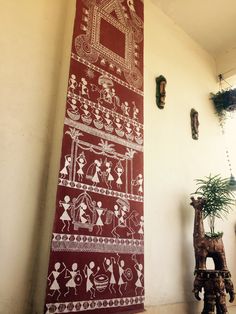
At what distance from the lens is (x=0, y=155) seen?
1607 millimetres

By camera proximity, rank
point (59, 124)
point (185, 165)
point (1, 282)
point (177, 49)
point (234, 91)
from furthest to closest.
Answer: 1. point (234, 91)
2. point (177, 49)
3. point (185, 165)
4. point (59, 124)
5. point (1, 282)

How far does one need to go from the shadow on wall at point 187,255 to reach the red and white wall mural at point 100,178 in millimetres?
651

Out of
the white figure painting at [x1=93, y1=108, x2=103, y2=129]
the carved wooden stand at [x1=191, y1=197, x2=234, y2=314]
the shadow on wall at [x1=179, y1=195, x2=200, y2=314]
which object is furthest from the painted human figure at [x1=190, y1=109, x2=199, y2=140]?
the white figure painting at [x1=93, y1=108, x2=103, y2=129]

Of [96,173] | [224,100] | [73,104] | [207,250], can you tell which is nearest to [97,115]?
[73,104]

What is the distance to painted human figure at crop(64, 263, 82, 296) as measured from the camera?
61.3 inches

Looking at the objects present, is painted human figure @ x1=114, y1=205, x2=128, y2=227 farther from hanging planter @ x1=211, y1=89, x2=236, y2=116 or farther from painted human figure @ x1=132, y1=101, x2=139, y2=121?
hanging planter @ x1=211, y1=89, x2=236, y2=116

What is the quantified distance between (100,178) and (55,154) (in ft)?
1.13

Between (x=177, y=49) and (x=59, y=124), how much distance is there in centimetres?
217

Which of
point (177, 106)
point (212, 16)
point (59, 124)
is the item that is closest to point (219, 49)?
point (212, 16)

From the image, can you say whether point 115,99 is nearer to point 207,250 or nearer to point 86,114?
point 86,114

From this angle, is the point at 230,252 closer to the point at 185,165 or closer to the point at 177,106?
the point at 185,165

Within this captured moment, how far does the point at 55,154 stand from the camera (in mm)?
1793

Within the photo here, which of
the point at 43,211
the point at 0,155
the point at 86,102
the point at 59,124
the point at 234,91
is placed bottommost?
the point at 43,211

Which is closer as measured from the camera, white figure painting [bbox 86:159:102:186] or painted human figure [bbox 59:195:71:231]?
painted human figure [bbox 59:195:71:231]
